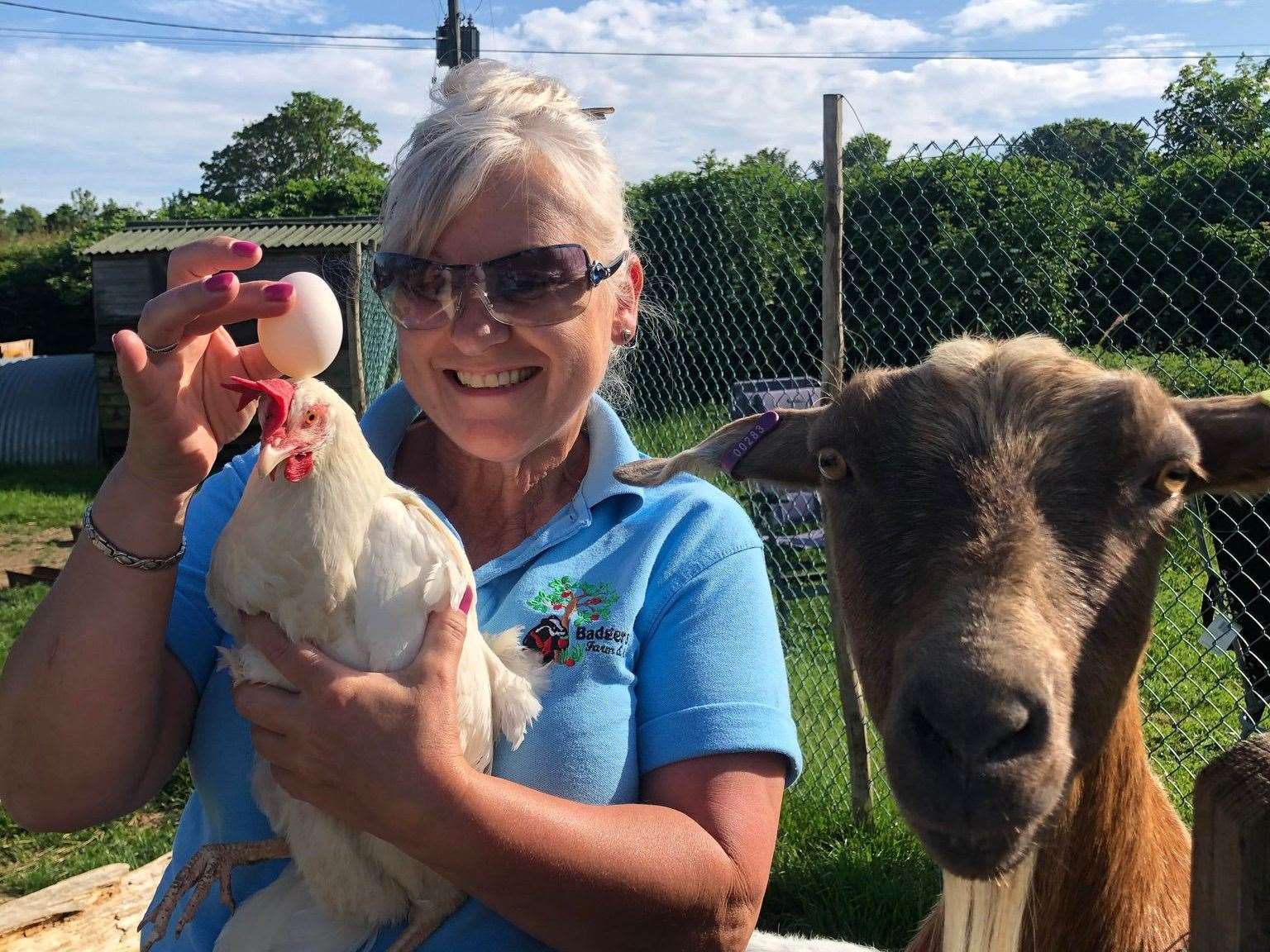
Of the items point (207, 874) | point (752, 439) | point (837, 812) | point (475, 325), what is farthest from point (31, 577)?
point (752, 439)

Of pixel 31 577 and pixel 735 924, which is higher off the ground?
pixel 735 924

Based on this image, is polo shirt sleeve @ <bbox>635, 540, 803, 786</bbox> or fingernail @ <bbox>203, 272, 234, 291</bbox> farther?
polo shirt sleeve @ <bbox>635, 540, 803, 786</bbox>

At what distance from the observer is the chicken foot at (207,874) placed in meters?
2.11

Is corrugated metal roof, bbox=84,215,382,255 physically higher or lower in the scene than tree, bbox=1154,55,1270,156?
lower

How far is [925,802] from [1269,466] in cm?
101

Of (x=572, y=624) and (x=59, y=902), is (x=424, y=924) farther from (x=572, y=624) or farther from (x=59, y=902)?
(x=59, y=902)

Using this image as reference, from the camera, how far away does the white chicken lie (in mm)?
2072

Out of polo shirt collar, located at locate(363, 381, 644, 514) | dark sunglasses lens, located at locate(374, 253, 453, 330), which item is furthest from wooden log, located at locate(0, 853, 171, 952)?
dark sunglasses lens, located at locate(374, 253, 453, 330)

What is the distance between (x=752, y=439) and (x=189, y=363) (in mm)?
1267

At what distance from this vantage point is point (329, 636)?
2090 mm

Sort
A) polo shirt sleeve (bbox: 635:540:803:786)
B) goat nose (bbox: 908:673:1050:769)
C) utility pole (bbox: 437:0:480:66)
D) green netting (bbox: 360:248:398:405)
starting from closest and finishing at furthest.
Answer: goat nose (bbox: 908:673:1050:769) < polo shirt sleeve (bbox: 635:540:803:786) < green netting (bbox: 360:248:398:405) < utility pole (bbox: 437:0:480:66)

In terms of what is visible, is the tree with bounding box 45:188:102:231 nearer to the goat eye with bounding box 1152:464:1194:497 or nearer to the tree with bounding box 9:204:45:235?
the tree with bounding box 9:204:45:235

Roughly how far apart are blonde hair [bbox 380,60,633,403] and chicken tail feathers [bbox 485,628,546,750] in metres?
0.84

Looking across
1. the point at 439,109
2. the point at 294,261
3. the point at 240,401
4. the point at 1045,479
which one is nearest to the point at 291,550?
the point at 240,401
